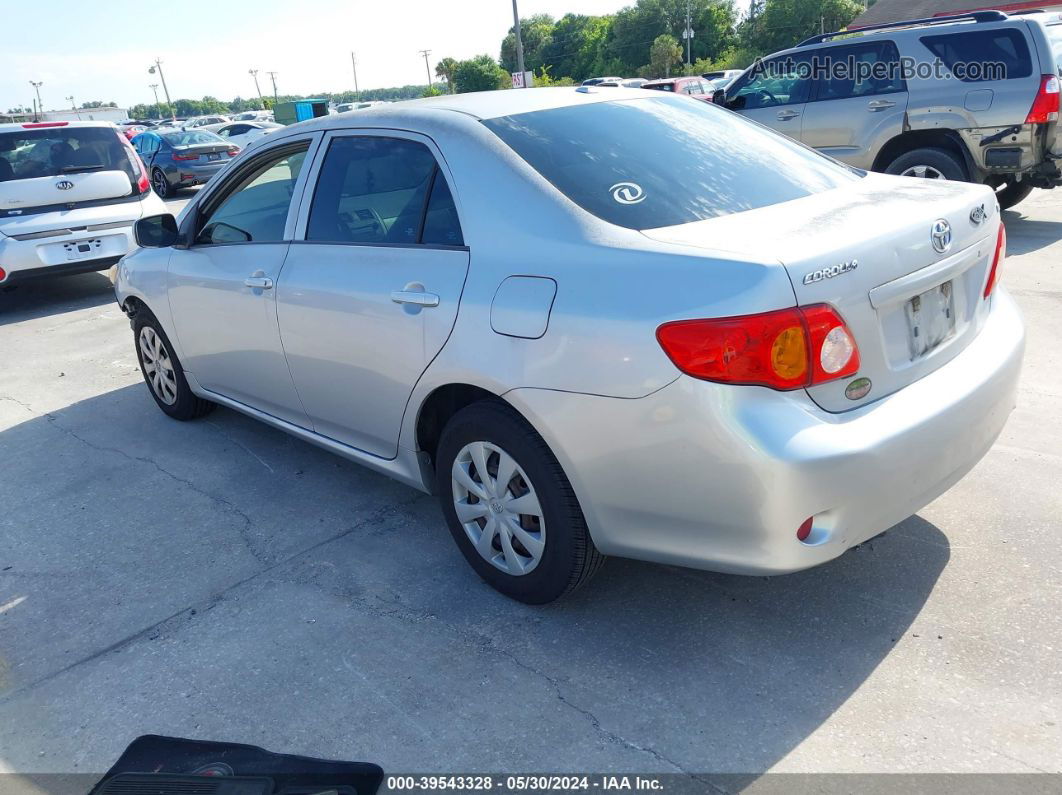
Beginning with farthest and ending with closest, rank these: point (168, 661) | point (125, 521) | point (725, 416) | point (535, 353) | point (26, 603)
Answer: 1. point (125, 521)
2. point (26, 603)
3. point (168, 661)
4. point (535, 353)
5. point (725, 416)

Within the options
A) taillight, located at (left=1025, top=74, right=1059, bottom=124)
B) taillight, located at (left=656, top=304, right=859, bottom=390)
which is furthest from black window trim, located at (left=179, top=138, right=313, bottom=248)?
taillight, located at (left=1025, top=74, right=1059, bottom=124)

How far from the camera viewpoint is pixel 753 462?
93.4 inches

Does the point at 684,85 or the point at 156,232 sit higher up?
the point at 684,85

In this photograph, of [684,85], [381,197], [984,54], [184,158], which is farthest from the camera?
[684,85]

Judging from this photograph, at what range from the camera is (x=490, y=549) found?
10.5ft

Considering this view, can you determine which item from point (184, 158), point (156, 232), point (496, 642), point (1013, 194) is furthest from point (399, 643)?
point (184, 158)

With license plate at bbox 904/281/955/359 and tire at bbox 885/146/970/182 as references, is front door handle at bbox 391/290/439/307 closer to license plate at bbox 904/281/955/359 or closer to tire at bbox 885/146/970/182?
license plate at bbox 904/281/955/359

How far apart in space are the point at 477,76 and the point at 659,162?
7768cm

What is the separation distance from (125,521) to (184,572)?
0.71m

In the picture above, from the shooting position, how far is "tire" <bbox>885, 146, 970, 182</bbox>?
809 centimetres

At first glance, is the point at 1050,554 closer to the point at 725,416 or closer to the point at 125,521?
the point at 725,416

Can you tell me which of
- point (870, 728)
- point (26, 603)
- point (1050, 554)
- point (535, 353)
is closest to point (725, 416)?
point (535, 353)

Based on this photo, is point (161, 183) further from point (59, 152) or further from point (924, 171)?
point (924, 171)

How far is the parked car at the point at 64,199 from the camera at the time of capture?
27.0 feet
